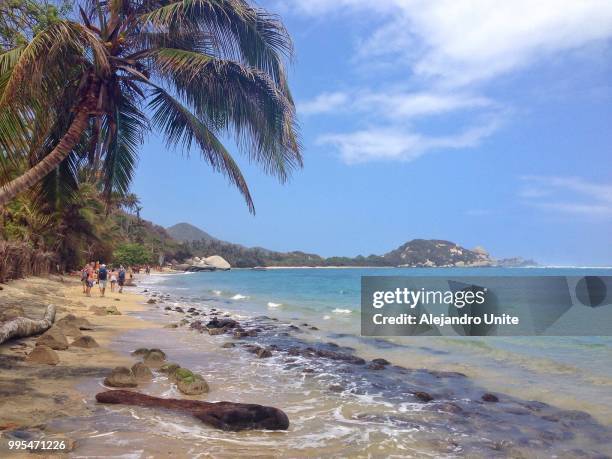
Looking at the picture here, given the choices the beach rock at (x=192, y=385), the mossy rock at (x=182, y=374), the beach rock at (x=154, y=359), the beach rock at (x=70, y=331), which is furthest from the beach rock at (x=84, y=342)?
the beach rock at (x=192, y=385)

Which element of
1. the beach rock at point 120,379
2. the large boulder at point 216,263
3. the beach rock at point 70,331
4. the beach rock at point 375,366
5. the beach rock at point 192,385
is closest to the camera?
the beach rock at point 120,379

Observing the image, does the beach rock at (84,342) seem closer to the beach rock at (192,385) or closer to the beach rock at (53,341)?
the beach rock at (53,341)

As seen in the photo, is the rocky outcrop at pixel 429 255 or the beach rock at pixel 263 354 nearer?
the beach rock at pixel 263 354

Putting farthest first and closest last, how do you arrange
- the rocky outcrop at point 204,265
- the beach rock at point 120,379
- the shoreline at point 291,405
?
the rocky outcrop at point 204,265 < the beach rock at point 120,379 < the shoreline at point 291,405

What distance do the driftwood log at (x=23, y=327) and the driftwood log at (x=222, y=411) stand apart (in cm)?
331

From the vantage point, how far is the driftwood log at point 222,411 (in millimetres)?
4742

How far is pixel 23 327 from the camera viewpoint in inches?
325

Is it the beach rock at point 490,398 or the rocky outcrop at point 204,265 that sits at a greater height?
the rocky outcrop at point 204,265

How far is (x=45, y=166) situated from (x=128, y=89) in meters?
2.23

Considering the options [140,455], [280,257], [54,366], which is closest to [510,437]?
[140,455]

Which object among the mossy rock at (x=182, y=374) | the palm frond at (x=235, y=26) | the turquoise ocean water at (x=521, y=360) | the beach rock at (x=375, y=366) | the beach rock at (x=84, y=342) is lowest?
the turquoise ocean water at (x=521, y=360)

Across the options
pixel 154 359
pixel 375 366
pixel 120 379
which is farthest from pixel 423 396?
pixel 154 359

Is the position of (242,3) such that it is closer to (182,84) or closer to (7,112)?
(182,84)

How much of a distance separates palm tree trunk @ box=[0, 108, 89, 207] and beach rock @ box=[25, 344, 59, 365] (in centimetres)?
222
